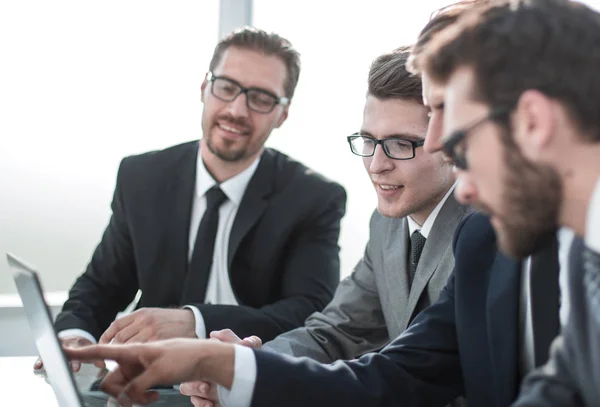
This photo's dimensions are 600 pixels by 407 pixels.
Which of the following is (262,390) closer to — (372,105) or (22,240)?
(372,105)

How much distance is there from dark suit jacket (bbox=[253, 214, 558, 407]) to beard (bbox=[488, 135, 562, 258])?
0.40m

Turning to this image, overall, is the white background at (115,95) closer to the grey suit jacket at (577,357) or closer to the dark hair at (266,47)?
the dark hair at (266,47)

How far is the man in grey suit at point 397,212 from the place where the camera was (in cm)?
220

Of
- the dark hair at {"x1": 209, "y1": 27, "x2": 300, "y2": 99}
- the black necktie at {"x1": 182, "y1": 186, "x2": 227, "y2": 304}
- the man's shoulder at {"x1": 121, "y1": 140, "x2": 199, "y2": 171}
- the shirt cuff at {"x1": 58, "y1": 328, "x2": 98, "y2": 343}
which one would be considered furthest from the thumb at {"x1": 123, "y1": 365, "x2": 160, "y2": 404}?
the dark hair at {"x1": 209, "y1": 27, "x2": 300, "y2": 99}

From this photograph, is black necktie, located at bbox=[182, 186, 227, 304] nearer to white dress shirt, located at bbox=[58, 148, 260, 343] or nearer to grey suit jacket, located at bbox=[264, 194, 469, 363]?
white dress shirt, located at bbox=[58, 148, 260, 343]

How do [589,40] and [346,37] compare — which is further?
[346,37]

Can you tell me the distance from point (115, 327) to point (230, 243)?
0.96m

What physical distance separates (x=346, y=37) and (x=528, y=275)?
278 cm

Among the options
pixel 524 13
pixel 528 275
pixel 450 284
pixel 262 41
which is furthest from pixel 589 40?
pixel 262 41

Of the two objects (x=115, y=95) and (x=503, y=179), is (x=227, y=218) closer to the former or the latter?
(x=115, y=95)

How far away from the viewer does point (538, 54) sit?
1.09 metres

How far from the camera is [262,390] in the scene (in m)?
1.53

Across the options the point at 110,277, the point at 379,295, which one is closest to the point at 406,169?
the point at 379,295

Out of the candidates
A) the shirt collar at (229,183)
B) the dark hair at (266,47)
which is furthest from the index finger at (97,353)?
the dark hair at (266,47)
